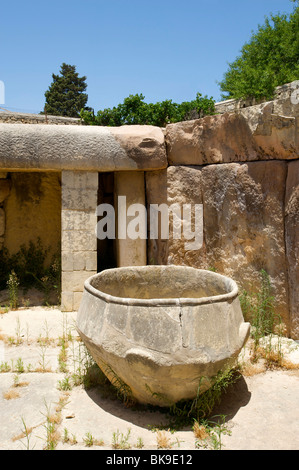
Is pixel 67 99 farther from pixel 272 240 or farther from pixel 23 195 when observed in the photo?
pixel 272 240

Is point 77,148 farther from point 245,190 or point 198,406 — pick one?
point 198,406

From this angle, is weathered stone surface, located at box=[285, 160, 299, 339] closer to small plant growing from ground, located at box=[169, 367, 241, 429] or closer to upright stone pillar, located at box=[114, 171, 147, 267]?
small plant growing from ground, located at box=[169, 367, 241, 429]

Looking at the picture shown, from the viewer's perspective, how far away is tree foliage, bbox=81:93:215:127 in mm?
10477

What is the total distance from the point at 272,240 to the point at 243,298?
651mm

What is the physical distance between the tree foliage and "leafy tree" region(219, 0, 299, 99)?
225 centimetres

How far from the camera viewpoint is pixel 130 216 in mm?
4996

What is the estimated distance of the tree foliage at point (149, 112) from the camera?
10477mm

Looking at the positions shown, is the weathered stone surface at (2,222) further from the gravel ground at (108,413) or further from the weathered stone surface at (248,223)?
the weathered stone surface at (248,223)

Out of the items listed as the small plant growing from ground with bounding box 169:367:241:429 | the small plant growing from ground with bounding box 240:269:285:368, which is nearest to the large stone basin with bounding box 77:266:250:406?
the small plant growing from ground with bounding box 169:367:241:429

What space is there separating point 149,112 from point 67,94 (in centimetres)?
1328

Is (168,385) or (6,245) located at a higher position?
(6,245)

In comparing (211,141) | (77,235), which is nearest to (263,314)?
(211,141)
